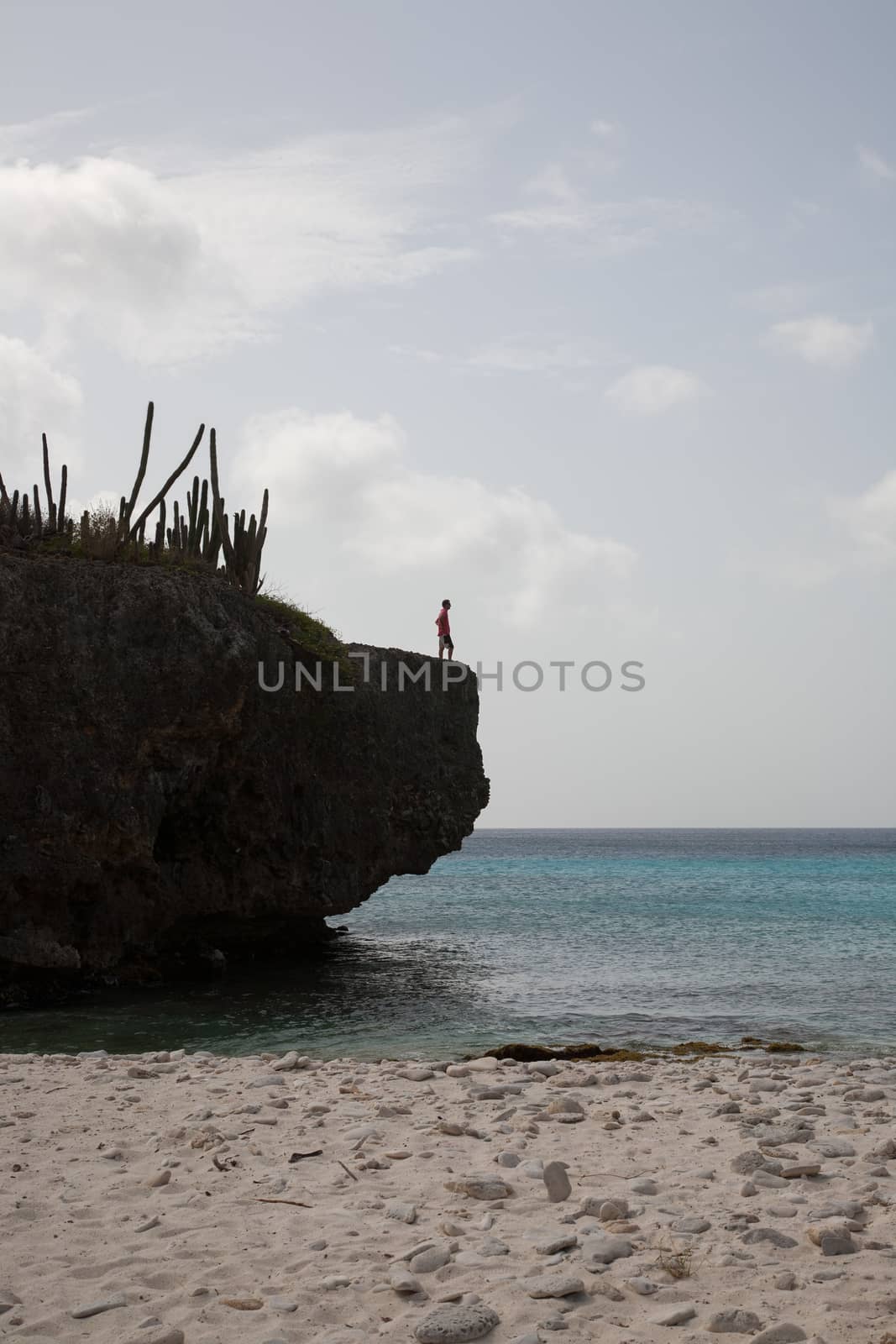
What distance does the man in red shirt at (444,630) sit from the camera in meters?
22.7

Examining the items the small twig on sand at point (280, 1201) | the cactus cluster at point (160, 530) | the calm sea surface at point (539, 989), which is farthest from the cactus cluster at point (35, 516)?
the small twig on sand at point (280, 1201)

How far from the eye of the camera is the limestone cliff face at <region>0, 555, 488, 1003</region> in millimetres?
15867

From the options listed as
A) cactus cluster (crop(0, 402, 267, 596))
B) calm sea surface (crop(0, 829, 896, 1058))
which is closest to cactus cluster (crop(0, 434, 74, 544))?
cactus cluster (crop(0, 402, 267, 596))

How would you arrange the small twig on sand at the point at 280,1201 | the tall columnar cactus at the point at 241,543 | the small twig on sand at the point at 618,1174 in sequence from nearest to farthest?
the small twig on sand at the point at 280,1201 < the small twig on sand at the point at 618,1174 < the tall columnar cactus at the point at 241,543

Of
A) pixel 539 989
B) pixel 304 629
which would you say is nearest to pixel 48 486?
pixel 304 629

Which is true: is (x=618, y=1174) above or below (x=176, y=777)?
below

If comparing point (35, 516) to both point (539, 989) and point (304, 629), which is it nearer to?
point (304, 629)

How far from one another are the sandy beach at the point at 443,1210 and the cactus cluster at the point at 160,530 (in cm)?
1029

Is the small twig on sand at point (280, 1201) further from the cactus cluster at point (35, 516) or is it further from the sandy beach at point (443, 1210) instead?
the cactus cluster at point (35, 516)

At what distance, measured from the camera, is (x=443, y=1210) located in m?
5.89

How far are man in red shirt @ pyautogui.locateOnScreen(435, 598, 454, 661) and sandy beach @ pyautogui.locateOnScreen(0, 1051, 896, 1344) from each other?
14.1 meters

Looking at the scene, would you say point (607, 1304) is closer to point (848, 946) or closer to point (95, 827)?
point (95, 827)

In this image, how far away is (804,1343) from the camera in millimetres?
4164

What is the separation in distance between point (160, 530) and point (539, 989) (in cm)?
1061
